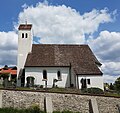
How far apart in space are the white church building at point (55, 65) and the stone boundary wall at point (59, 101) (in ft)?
44.6

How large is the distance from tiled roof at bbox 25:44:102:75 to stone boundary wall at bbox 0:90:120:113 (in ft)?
47.5

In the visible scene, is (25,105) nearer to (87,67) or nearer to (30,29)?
(87,67)

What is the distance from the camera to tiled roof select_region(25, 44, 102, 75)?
1663 inches

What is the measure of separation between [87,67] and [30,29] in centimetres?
1447

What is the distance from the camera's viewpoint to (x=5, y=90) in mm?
25891

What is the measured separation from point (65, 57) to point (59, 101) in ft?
65.6

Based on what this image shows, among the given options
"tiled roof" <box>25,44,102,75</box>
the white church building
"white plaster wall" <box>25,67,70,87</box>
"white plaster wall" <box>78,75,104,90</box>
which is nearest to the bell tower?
the white church building

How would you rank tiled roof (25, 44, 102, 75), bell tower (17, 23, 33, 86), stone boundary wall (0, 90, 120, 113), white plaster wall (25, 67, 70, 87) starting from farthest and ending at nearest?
bell tower (17, 23, 33, 86)
white plaster wall (25, 67, 70, 87)
tiled roof (25, 44, 102, 75)
stone boundary wall (0, 90, 120, 113)

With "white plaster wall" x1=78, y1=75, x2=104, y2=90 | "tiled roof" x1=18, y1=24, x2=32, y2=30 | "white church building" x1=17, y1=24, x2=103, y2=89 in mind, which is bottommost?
"white plaster wall" x1=78, y1=75, x2=104, y2=90

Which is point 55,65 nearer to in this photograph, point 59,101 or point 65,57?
point 65,57

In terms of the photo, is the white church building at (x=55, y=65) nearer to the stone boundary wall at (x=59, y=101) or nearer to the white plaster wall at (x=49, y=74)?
the white plaster wall at (x=49, y=74)

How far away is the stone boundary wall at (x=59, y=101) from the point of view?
25.4 meters

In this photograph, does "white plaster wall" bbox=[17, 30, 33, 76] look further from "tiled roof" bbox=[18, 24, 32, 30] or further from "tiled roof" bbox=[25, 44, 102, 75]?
"tiled roof" bbox=[25, 44, 102, 75]

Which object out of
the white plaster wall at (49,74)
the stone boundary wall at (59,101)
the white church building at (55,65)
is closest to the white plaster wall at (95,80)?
the white church building at (55,65)
